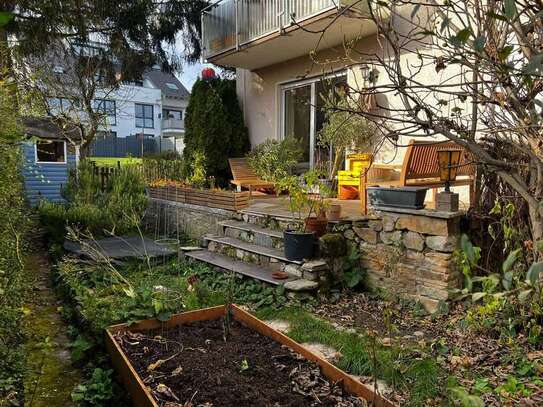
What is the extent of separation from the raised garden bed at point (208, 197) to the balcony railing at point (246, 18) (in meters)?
2.76

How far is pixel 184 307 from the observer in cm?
365

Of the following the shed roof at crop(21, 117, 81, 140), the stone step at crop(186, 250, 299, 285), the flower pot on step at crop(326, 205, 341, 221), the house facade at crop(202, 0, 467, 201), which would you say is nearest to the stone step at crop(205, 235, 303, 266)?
the stone step at crop(186, 250, 299, 285)

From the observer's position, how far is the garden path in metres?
2.67

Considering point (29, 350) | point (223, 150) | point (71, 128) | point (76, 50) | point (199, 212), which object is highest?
point (76, 50)

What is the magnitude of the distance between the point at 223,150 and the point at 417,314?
660cm

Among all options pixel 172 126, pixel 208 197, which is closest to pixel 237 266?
pixel 208 197

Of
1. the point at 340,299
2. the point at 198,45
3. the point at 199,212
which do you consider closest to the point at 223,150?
the point at 199,212

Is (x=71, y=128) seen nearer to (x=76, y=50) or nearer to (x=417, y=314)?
(x=76, y=50)

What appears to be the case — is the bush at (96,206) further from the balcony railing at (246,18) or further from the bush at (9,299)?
the balcony railing at (246,18)

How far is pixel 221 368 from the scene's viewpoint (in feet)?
8.82

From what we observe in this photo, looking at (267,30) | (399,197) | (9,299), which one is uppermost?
(267,30)

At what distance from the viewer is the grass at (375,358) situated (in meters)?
2.42

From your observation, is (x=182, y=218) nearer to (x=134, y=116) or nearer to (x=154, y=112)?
(x=134, y=116)

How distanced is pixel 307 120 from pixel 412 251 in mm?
5231
